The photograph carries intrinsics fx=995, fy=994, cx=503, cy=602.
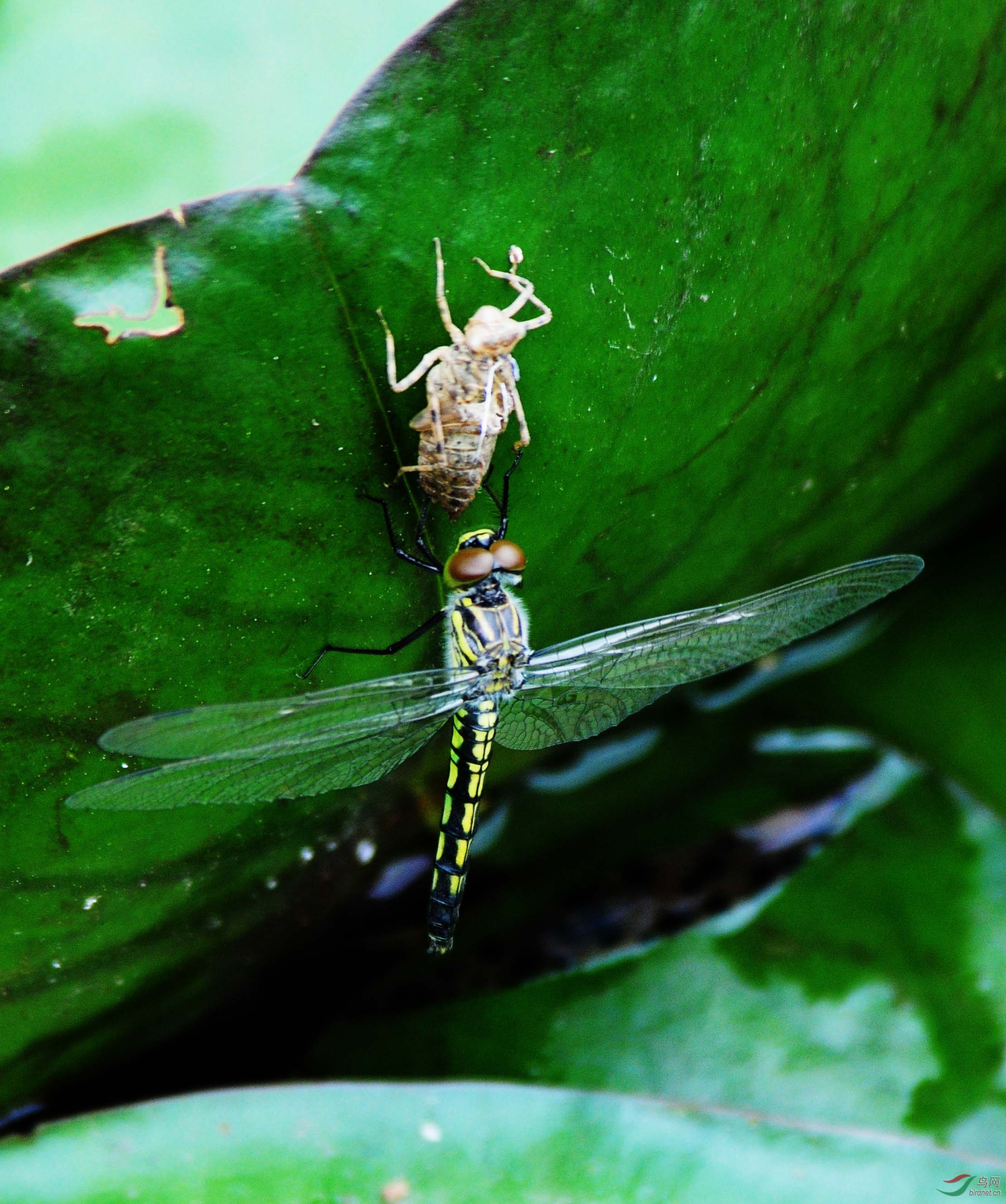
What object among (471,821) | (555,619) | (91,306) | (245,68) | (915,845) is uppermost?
(245,68)

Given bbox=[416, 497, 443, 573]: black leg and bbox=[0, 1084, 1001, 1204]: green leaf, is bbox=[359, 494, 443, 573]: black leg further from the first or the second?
bbox=[0, 1084, 1001, 1204]: green leaf

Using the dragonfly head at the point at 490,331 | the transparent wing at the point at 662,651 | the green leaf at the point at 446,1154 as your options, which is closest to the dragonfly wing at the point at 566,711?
the transparent wing at the point at 662,651

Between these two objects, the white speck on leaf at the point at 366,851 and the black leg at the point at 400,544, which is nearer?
the black leg at the point at 400,544

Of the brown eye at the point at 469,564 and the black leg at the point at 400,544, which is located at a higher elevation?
the black leg at the point at 400,544

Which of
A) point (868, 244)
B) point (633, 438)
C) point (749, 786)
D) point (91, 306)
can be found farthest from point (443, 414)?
point (749, 786)

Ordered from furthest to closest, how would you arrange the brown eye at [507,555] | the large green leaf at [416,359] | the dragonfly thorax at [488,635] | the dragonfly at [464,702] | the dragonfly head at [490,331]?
the dragonfly thorax at [488,635] < the brown eye at [507,555] < the dragonfly at [464,702] < the dragonfly head at [490,331] < the large green leaf at [416,359]

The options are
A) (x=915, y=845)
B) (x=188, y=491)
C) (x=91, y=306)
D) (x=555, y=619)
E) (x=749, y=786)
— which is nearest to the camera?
(x=91, y=306)

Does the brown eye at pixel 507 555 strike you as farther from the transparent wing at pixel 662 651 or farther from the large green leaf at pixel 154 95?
the large green leaf at pixel 154 95

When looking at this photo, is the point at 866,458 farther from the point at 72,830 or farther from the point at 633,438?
the point at 72,830

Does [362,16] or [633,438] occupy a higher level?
[362,16]
